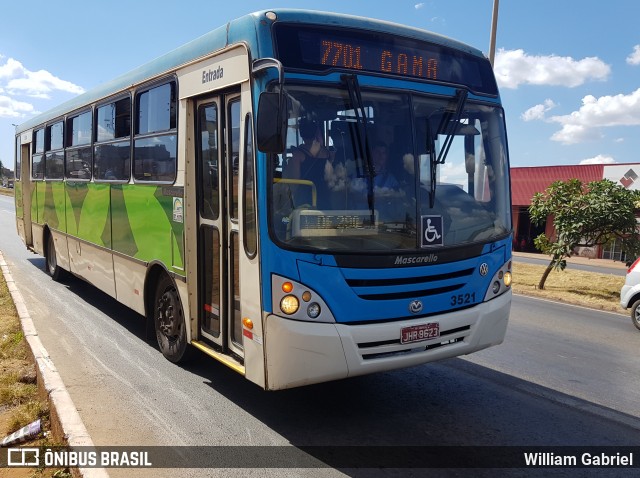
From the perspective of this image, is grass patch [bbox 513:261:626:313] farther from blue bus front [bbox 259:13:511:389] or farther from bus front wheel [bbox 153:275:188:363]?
bus front wheel [bbox 153:275:188:363]

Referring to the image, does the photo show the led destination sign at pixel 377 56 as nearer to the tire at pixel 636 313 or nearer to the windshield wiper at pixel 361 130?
the windshield wiper at pixel 361 130

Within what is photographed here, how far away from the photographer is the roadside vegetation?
13.3ft

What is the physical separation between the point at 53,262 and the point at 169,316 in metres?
6.46

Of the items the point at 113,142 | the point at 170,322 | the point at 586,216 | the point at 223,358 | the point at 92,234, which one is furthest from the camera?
the point at 586,216

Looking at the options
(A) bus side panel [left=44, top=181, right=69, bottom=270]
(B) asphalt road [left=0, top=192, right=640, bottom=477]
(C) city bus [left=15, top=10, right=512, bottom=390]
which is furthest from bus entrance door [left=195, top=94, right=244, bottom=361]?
(A) bus side panel [left=44, top=181, right=69, bottom=270]

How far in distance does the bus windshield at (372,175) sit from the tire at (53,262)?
8684 millimetres

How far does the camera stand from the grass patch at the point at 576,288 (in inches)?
511

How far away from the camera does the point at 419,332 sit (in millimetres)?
4582

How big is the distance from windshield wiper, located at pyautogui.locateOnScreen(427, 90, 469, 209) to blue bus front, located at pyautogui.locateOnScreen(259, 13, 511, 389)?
1cm

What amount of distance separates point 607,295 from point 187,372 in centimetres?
1210

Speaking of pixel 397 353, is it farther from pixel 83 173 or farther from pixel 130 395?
pixel 83 173

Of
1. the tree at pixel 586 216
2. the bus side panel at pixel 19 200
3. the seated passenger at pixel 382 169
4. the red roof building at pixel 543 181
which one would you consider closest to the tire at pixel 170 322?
the seated passenger at pixel 382 169

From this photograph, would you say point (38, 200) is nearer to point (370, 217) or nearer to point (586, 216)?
point (370, 217)

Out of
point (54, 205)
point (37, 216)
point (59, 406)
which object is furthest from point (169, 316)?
point (37, 216)
